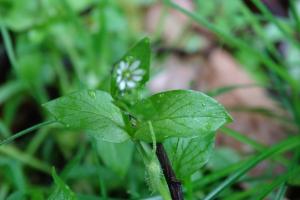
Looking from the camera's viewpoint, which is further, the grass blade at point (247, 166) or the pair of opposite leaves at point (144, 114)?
the grass blade at point (247, 166)

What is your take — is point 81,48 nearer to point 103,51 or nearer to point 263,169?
point 103,51

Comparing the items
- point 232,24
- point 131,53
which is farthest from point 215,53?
point 131,53

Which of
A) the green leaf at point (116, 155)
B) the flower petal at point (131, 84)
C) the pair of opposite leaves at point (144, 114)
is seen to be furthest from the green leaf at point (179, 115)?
the green leaf at point (116, 155)

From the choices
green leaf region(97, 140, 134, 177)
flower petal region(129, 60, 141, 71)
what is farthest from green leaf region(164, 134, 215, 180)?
green leaf region(97, 140, 134, 177)

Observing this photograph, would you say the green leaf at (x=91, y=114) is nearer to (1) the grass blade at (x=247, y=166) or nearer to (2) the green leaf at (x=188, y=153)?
(2) the green leaf at (x=188, y=153)

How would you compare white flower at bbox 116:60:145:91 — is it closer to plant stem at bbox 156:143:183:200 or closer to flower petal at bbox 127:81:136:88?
flower petal at bbox 127:81:136:88

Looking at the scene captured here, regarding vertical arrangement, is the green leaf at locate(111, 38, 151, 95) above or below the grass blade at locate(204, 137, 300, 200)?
above

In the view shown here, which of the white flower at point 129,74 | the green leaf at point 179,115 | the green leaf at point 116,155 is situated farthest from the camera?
the green leaf at point 116,155
